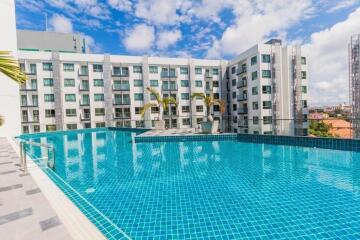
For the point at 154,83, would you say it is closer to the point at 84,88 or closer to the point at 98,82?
the point at 98,82

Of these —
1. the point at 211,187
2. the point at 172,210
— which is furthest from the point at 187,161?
the point at 172,210

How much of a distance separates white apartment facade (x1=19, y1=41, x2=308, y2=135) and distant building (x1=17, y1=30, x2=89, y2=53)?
45.6 ft

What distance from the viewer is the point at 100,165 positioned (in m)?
7.75

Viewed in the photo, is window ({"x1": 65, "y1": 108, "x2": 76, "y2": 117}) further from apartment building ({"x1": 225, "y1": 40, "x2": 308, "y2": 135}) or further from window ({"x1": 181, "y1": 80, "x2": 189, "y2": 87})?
apartment building ({"x1": 225, "y1": 40, "x2": 308, "y2": 135})

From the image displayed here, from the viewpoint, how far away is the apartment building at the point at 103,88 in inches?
1132

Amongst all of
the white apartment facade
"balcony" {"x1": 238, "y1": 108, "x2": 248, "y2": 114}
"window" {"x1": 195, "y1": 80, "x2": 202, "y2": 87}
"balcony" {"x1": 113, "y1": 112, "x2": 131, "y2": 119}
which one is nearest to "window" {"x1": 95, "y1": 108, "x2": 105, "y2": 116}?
the white apartment facade

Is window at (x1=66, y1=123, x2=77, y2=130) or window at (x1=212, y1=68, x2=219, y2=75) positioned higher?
window at (x1=212, y1=68, x2=219, y2=75)

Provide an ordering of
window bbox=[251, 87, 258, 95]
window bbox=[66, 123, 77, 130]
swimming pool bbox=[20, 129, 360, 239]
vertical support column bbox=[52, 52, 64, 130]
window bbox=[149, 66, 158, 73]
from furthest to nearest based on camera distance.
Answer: window bbox=[149, 66, 158, 73] → window bbox=[251, 87, 258, 95] → window bbox=[66, 123, 77, 130] → vertical support column bbox=[52, 52, 64, 130] → swimming pool bbox=[20, 129, 360, 239]

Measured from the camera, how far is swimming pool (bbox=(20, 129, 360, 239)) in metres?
3.33

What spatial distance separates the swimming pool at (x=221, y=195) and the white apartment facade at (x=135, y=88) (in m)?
19.7

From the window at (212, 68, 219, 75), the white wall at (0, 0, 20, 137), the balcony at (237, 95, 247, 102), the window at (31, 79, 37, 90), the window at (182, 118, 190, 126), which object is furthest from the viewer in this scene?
the window at (212, 68, 219, 75)

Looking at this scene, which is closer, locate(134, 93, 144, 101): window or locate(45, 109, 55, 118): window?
locate(45, 109, 55, 118): window

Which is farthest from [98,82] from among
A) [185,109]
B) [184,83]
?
[185,109]

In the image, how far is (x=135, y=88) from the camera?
33125 mm
